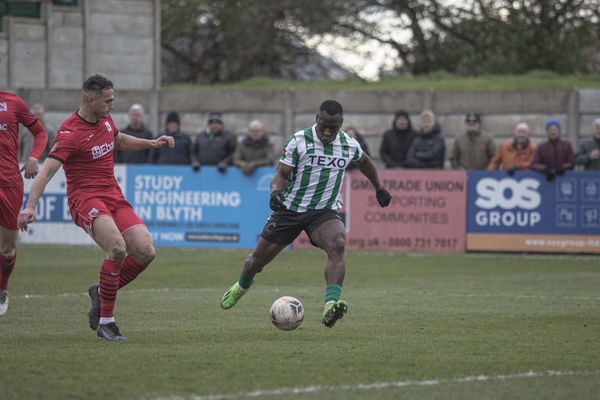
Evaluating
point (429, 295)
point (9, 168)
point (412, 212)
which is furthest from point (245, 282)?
point (412, 212)

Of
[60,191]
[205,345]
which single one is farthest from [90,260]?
[205,345]

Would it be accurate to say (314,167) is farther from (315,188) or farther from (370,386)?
(370,386)

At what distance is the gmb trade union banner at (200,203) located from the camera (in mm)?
20172

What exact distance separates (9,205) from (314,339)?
11.8ft

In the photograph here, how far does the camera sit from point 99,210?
9.81 m

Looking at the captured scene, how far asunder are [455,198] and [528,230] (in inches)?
51.6

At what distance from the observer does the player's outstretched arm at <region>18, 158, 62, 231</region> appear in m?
9.20

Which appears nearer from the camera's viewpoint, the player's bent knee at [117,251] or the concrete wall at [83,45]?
the player's bent knee at [117,251]

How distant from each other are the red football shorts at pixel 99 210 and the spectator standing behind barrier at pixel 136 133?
1019 centimetres

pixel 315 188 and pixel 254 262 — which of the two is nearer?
pixel 315 188

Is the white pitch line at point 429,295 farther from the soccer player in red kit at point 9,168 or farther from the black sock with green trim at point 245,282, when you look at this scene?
the black sock with green trim at point 245,282

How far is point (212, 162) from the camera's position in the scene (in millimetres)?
20641

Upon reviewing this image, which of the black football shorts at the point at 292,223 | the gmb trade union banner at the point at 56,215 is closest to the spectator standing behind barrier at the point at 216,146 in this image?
the gmb trade union banner at the point at 56,215

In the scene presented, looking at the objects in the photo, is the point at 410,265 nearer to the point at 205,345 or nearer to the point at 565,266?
the point at 565,266
